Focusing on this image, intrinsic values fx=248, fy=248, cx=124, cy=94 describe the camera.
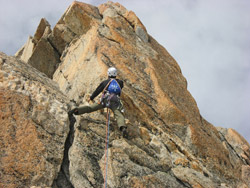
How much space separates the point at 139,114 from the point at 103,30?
633cm

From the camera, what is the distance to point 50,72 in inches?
786

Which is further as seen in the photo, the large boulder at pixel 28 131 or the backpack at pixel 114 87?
the backpack at pixel 114 87

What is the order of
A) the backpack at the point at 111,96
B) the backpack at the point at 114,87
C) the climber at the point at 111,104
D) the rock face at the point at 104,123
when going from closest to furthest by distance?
the rock face at the point at 104,123 → the climber at the point at 111,104 → the backpack at the point at 111,96 → the backpack at the point at 114,87

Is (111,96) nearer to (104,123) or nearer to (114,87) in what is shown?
(114,87)

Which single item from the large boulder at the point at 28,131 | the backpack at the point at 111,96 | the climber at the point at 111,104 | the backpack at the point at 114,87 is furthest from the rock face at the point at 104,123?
the backpack at the point at 114,87

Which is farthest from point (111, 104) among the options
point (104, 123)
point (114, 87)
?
point (104, 123)

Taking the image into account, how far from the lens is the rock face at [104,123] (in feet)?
25.5

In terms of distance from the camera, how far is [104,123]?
10016 millimetres

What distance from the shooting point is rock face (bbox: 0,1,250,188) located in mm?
7766

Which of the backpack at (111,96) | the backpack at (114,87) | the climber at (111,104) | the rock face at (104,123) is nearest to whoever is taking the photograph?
the rock face at (104,123)

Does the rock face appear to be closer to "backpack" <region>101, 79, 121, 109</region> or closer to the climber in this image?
the climber

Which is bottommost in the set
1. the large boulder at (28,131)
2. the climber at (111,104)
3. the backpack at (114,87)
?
the large boulder at (28,131)

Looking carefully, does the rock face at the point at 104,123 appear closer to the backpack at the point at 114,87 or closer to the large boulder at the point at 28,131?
the large boulder at the point at 28,131

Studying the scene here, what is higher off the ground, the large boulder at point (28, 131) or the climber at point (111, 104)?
the climber at point (111, 104)
